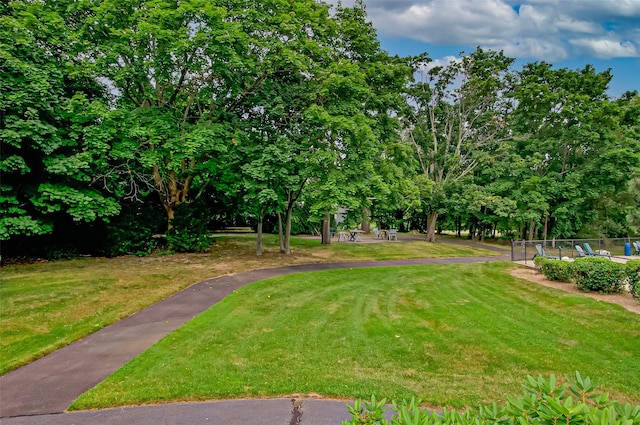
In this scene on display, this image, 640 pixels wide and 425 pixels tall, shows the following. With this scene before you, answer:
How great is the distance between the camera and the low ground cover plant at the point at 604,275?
1006cm

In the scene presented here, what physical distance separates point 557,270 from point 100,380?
13868 mm

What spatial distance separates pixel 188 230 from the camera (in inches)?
658

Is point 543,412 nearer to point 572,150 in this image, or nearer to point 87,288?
point 87,288

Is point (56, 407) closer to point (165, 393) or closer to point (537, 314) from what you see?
point (165, 393)

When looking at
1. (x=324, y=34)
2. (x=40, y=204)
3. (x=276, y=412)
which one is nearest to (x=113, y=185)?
(x=40, y=204)

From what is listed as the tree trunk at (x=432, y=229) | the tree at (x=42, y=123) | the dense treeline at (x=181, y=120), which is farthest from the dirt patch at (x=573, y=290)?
the tree at (x=42, y=123)

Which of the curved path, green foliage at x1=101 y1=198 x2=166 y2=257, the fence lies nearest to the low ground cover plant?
the fence

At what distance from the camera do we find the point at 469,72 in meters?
26.9

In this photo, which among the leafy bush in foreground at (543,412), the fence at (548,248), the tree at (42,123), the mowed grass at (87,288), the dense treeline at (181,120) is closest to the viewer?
the leafy bush in foreground at (543,412)

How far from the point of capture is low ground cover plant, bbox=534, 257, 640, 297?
396 inches

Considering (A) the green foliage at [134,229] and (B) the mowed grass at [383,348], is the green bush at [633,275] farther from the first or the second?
(A) the green foliage at [134,229]

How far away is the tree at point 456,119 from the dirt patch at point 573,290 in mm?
12738

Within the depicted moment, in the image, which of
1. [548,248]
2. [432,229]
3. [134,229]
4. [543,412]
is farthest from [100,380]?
[432,229]

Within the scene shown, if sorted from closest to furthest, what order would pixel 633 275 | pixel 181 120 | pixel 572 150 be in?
pixel 633 275
pixel 181 120
pixel 572 150
